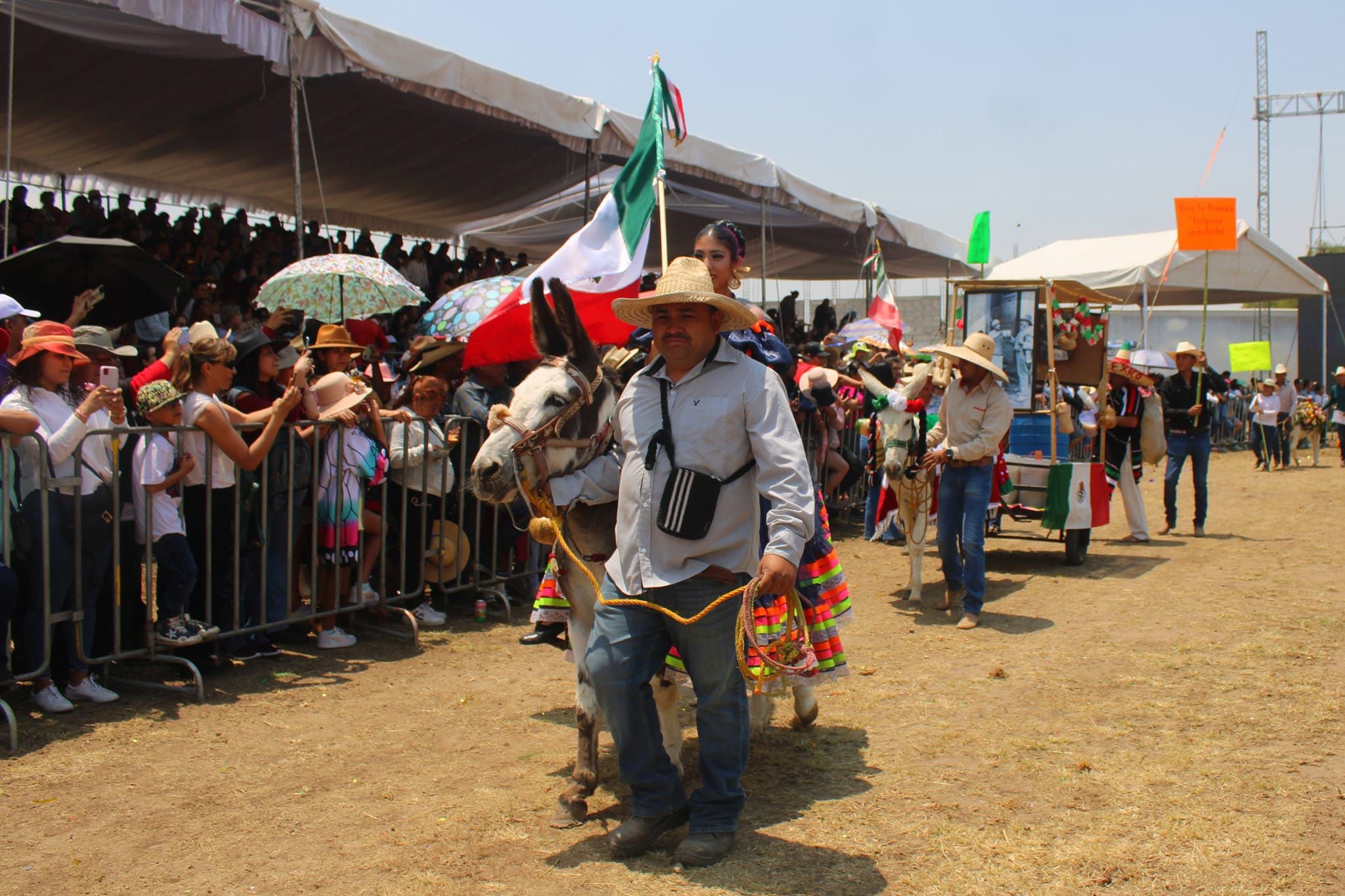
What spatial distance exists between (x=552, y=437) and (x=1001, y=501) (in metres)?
6.70

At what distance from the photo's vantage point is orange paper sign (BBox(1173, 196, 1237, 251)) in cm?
1309

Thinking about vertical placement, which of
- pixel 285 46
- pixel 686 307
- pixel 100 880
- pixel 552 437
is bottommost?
pixel 100 880

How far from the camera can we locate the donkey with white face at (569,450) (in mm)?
4086

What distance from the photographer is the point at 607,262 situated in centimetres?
624

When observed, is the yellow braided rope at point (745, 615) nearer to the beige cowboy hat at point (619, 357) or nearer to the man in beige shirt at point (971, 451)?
the beige cowboy hat at point (619, 357)

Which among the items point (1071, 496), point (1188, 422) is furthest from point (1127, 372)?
point (1071, 496)

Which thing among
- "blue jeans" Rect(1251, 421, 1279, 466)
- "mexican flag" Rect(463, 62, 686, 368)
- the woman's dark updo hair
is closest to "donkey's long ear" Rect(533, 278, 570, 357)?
the woman's dark updo hair

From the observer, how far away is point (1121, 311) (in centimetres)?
3869

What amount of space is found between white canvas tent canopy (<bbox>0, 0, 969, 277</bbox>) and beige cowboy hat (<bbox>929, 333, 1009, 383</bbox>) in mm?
5337

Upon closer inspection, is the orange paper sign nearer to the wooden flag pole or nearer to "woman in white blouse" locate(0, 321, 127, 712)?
the wooden flag pole

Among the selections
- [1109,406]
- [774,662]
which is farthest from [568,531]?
[1109,406]

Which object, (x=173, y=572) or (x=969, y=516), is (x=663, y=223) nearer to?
(x=173, y=572)

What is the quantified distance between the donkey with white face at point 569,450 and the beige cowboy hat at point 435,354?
358cm

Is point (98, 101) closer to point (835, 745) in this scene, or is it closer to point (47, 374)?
point (47, 374)
